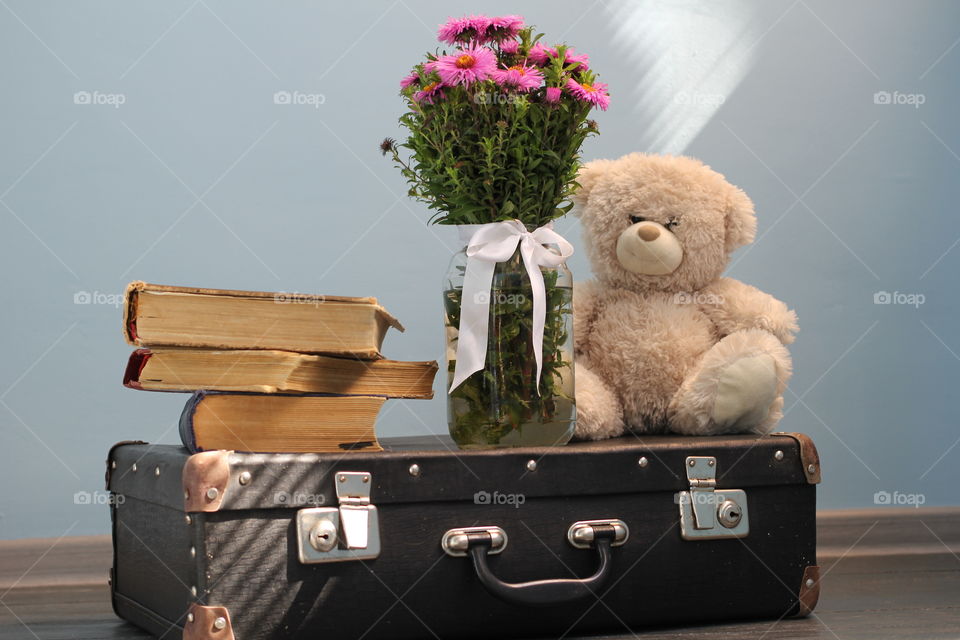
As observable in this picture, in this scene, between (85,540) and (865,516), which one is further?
(865,516)

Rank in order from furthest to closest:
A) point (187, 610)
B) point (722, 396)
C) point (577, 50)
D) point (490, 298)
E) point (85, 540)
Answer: point (577, 50), point (85, 540), point (722, 396), point (490, 298), point (187, 610)

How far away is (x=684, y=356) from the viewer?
49.6 inches

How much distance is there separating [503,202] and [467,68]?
15cm

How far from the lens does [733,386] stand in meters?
1.18

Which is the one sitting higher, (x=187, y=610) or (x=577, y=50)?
(x=577, y=50)

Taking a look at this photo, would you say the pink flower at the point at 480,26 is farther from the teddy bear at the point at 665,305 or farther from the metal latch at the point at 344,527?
the metal latch at the point at 344,527

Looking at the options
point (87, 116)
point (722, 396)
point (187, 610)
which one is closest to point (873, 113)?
point (722, 396)

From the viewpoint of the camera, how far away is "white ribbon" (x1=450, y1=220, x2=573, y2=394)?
1.05 meters

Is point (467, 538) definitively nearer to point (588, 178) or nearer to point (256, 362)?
point (256, 362)

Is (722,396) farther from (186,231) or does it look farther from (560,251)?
(186,231)

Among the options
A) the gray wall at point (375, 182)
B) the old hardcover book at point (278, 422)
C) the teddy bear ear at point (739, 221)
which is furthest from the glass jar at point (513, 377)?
the gray wall at point (375, 182)

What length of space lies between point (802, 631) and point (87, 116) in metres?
1.23

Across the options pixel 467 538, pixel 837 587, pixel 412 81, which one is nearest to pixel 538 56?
pixel 412 81

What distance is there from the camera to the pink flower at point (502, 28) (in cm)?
108
